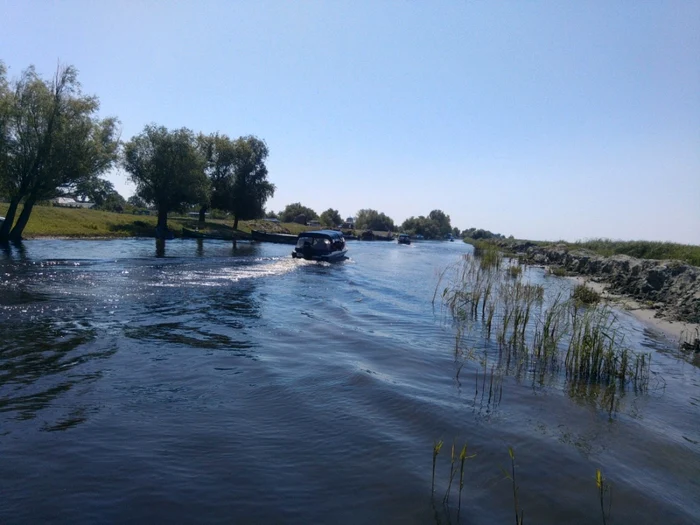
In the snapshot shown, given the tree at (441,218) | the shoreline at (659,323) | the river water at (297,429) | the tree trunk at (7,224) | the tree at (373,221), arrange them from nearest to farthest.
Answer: the river water at (297,429)
the shoreline at (659,323)
the tree trunk at (7,224)
the tree at (373,221)
the tree at (441,218)

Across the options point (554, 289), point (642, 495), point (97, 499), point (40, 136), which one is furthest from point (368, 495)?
point (40, 136)

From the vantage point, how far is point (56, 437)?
19.8ft

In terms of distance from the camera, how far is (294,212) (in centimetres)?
13338

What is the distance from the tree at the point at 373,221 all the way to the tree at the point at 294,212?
642 inches

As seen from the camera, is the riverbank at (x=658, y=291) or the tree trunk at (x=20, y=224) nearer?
the riverbank at (x=658, y=291)

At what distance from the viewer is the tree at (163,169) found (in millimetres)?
50156

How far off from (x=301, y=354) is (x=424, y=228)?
6043 inches

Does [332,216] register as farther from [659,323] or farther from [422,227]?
[659,323]

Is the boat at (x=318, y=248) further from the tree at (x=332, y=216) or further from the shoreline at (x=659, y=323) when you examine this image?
the tree at (x=332, y=216)

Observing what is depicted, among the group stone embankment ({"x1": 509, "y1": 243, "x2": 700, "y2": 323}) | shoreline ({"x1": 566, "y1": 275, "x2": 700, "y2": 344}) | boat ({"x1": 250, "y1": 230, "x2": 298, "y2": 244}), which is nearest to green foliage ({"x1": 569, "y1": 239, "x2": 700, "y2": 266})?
stone embankment ({"x1": 509, "y1": 243, "x2": 700, "y2": 323})

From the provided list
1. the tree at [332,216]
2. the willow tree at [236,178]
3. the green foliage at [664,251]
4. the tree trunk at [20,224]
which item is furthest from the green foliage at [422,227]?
the tree trunk at [20,224]

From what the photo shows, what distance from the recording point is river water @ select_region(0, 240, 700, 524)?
5.05m

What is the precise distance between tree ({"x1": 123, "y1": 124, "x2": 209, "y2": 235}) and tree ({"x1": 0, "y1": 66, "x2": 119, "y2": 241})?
1613cm

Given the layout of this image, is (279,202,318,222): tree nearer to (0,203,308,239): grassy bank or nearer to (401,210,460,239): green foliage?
(401,210,460,239): green foliage
